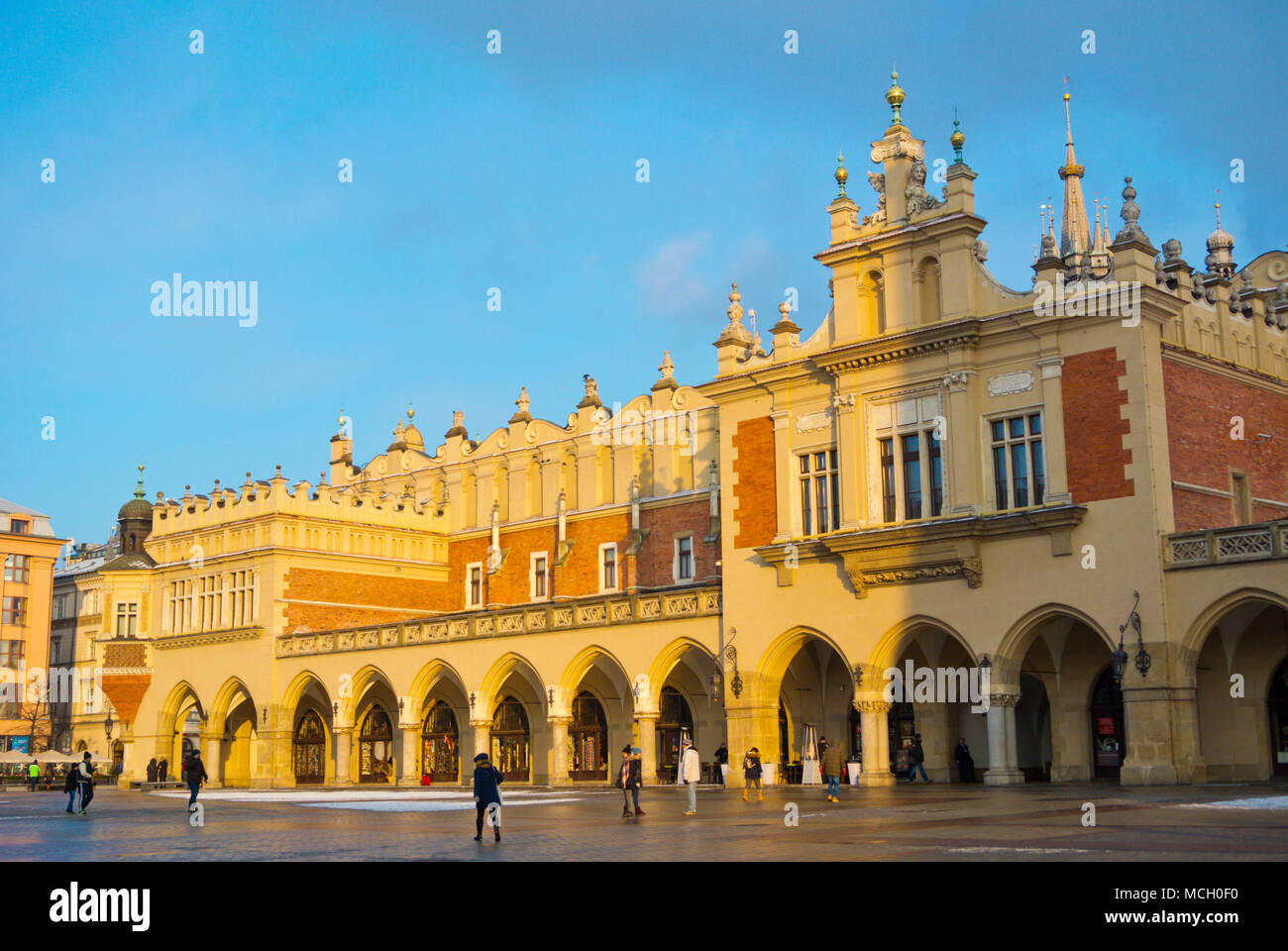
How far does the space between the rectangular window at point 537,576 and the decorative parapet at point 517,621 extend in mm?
5222

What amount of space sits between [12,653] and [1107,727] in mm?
63084

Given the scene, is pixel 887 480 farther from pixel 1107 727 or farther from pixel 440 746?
pixel 440 746

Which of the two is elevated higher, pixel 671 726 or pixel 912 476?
pixel 912 476

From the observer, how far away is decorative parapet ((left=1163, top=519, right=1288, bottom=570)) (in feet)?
95.9

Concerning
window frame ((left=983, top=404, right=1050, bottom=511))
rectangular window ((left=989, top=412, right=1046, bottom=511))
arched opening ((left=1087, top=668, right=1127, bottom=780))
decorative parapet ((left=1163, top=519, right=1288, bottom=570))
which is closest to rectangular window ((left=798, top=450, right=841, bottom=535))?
window frame ((left=983, top=404, right=1050, bottom=511))

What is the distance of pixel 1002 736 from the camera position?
3328cm

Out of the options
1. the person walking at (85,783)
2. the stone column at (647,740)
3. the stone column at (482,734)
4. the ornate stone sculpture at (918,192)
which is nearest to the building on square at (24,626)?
the stone column at (482,734)

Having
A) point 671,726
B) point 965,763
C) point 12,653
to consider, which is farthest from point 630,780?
point 12,653

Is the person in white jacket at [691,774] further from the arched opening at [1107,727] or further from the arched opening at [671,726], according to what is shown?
the arched opening at [671,726]

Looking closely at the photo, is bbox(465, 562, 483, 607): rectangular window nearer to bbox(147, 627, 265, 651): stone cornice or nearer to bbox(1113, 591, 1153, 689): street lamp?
bbox(147, 627, 265, 651): stone cornice
